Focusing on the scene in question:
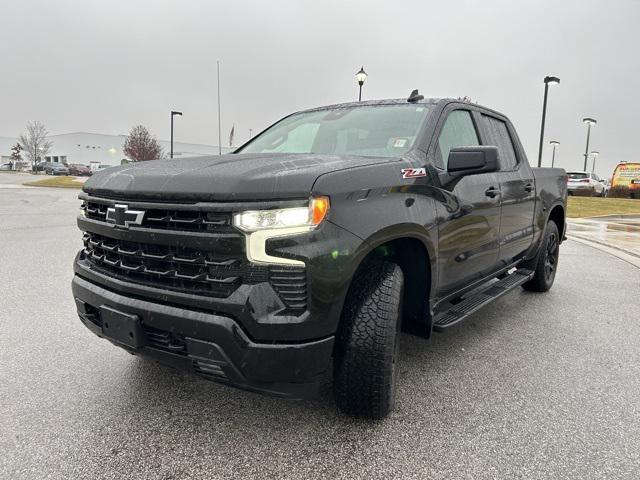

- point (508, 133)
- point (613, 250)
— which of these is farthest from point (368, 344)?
point (613, 250)

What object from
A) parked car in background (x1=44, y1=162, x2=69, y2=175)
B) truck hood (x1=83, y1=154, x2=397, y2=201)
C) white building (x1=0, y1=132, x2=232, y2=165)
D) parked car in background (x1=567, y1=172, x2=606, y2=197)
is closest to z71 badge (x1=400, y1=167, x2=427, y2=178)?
truck hood (x1=83, y1=154, x2=397, y2=201)

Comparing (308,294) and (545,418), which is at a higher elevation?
(308,294)

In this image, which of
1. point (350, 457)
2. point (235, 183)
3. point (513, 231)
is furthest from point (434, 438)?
point (513, 231)

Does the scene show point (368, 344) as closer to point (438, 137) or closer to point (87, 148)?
point (438, 137)

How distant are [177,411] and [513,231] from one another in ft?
9.80

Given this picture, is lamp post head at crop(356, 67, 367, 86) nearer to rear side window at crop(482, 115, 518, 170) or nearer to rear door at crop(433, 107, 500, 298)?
rear side window at crop(482, 115, 518, 170)

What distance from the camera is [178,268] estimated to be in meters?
2.07

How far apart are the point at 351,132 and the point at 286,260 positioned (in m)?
1.57

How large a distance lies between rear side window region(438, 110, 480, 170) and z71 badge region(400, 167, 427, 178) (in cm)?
33

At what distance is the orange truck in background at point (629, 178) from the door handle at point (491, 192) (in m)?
27.7

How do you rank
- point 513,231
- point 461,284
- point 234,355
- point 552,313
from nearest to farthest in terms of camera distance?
point 234,355 → point 461,284 → point 513,231 → point 552,313

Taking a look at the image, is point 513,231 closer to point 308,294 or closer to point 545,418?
point 545,418

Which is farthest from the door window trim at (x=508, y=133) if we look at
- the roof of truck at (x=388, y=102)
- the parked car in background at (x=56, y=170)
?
the parked car in background at (x=56, y=170)

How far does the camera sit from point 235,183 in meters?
1.96
